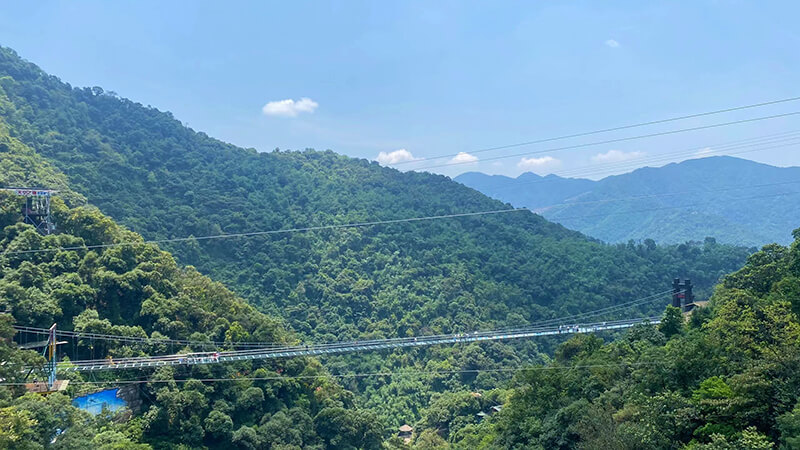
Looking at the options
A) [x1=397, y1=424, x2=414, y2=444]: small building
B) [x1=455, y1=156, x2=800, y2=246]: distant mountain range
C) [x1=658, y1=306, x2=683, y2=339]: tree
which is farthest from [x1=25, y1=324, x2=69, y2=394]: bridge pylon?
[x1=455, y1=156, x2=800, y2=246]: distant mountain range

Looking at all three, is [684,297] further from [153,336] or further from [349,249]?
[349,249]

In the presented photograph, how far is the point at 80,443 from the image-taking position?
11227mm

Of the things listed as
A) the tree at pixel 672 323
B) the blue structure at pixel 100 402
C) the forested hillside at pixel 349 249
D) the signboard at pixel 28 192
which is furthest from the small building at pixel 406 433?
the signboard at pixel 28 192

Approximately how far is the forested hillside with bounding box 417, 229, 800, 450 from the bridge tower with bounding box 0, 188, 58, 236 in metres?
15.2

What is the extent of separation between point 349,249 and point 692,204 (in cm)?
9449

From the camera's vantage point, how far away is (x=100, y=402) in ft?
48.3

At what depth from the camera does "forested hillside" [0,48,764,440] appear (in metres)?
31.5

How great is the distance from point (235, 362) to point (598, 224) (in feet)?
362

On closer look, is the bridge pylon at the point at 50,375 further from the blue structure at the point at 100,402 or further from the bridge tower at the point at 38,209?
the bridge tower at the point at 38,209

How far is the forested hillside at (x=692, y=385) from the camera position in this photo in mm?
9320

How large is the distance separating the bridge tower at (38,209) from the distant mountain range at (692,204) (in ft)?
203

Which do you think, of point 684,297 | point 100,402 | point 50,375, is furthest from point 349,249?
point 50,375

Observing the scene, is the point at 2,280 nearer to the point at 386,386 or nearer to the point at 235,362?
the point at 235,362

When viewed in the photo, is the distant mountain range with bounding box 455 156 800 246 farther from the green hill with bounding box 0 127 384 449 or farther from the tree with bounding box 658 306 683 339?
the green hill with bounding box 0 127 384 449
